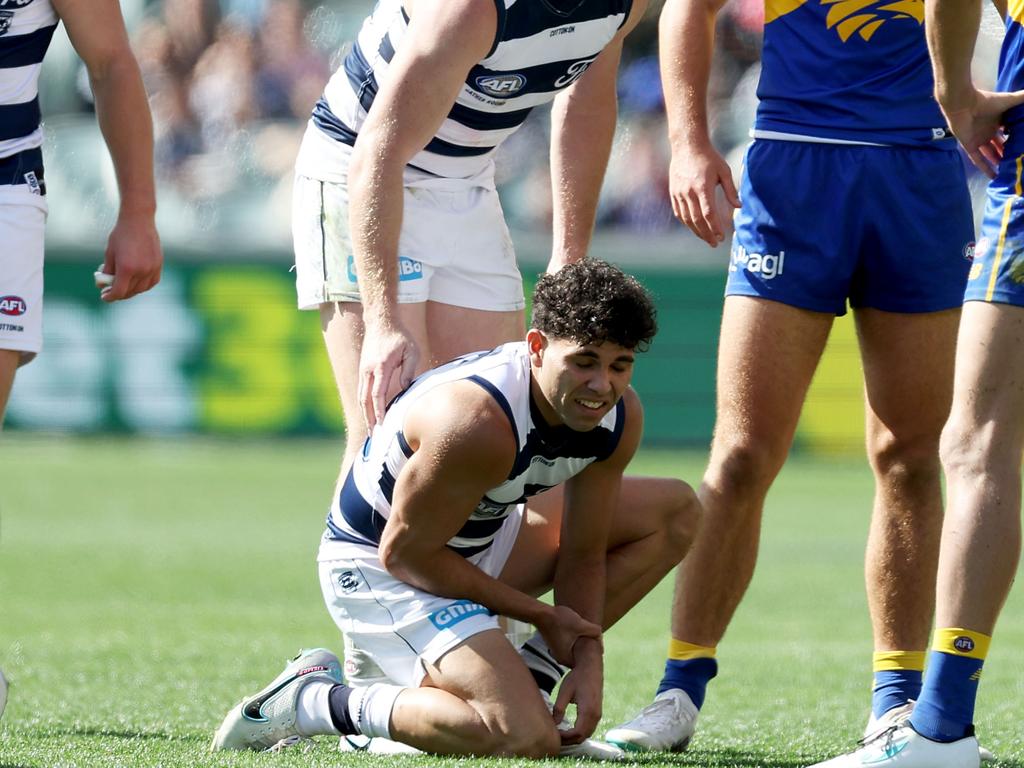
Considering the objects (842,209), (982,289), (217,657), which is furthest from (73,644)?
(982,289)

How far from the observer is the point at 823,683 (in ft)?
17.5

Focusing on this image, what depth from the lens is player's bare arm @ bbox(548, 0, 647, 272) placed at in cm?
455

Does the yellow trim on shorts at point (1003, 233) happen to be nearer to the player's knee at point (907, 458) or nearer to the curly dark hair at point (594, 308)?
the curly dark hair at point (594, 308)

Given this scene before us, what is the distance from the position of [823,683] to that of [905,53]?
6.81ft

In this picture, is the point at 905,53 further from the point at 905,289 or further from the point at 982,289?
the point at 982,289

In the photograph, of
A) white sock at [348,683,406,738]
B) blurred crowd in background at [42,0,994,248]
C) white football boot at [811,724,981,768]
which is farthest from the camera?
blurred crowd in background at [42,0,994,248]

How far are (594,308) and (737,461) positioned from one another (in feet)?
2.68

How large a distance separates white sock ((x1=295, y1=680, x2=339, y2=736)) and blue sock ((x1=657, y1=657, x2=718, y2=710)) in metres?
0.86

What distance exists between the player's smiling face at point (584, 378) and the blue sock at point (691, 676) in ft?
2.83

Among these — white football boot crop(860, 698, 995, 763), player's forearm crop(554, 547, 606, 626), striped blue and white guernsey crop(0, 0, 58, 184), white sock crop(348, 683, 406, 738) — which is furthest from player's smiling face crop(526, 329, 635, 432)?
striped blue and white guernsey crop(0, 0, 58, 184)

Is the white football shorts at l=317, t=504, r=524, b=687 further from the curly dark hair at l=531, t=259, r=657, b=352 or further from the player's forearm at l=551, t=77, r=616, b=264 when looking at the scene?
the player's forearm at l=551, t=77, r=616, b=264

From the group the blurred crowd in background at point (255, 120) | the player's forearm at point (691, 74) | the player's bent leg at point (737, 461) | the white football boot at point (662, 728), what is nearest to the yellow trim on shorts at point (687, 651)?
the player's bent leg at point (737, 461)

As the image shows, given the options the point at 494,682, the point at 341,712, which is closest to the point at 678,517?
the point at 494,682

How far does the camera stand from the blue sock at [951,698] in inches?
130
